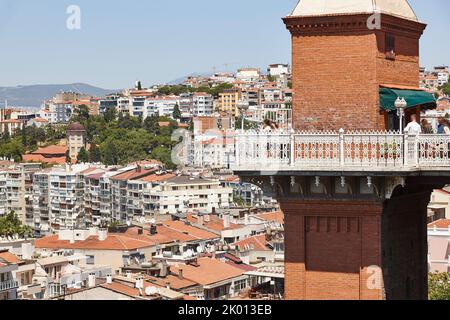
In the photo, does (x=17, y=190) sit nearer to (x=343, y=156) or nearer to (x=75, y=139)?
(x=75, y=139)

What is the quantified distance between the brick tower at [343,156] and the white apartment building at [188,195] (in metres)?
95.9

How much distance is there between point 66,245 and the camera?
67.9 m

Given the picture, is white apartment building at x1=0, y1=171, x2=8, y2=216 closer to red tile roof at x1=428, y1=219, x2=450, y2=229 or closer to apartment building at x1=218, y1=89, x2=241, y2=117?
apartment building at x1=218, y1=89, x2=241, y2=117

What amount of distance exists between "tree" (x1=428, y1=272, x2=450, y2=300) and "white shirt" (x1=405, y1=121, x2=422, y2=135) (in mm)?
22637

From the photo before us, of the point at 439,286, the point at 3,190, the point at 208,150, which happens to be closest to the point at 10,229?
the point at 208,150

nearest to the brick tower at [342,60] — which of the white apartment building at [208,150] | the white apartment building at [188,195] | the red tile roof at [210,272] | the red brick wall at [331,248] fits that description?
the red brick wall at [331,248]

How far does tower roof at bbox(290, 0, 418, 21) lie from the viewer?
37.2ft

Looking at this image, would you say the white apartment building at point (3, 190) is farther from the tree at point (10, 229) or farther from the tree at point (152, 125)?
the tree at point (10, 229)

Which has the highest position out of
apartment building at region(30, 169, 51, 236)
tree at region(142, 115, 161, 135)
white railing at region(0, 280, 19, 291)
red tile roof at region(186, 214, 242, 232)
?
tree at region(142, 115, 161, 135)

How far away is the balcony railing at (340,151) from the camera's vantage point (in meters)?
11.0

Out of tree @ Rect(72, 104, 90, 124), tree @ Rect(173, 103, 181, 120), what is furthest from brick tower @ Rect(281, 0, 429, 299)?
tree @ Rect(173, 103, 181, 120)

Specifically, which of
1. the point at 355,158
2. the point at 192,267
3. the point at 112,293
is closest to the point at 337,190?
the point at 355,158

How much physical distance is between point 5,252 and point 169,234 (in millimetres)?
15179

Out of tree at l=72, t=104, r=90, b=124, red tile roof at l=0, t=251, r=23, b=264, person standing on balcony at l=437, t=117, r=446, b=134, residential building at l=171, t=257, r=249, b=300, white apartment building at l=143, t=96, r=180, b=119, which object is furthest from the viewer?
white apartment building at l=143, t=96, r=180, b=119
